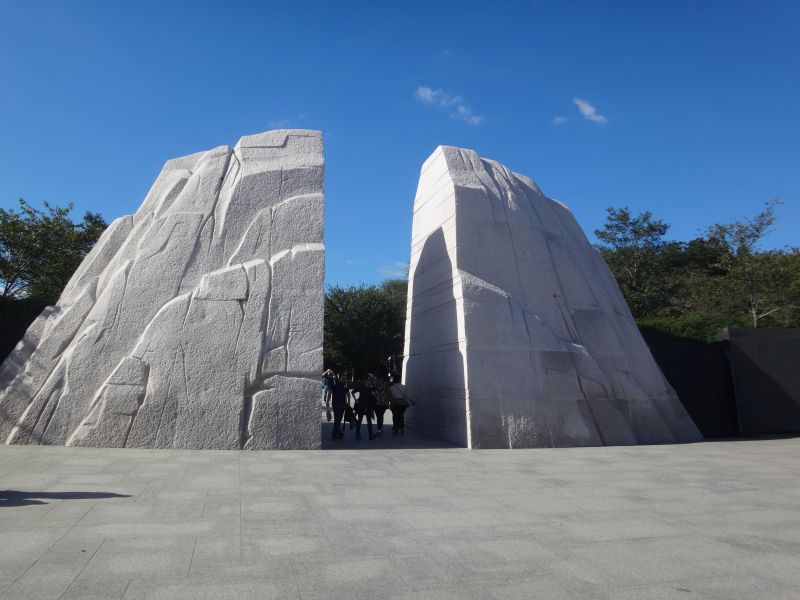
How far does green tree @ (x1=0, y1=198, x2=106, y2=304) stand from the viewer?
20594 millimetres

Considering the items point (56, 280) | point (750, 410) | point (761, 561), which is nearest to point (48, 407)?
point (761, 561)

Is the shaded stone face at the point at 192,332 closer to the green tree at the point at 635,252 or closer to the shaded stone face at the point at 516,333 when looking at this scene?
the shaded stone face at the point at 516,333

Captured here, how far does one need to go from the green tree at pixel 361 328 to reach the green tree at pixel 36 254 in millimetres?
12100

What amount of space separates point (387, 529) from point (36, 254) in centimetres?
2147

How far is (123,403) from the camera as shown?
30.6 ft

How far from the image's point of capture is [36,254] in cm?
2111

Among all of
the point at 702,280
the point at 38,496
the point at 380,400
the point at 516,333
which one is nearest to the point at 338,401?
the point at 380,400

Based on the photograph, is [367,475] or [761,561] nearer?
[761,561]

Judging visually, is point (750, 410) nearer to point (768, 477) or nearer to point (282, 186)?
point (768, 477)

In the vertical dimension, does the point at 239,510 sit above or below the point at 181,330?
below

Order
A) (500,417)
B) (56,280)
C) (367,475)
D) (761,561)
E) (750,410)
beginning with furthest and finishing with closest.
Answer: (56,280) < (750,410) < (500,417) < (367,475) < (761,561)

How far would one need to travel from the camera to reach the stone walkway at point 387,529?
3637 millimetres

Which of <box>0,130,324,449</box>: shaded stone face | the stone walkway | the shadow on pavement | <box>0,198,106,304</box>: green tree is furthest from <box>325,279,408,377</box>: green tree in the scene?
the shadow on pavement

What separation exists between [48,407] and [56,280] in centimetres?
1336
